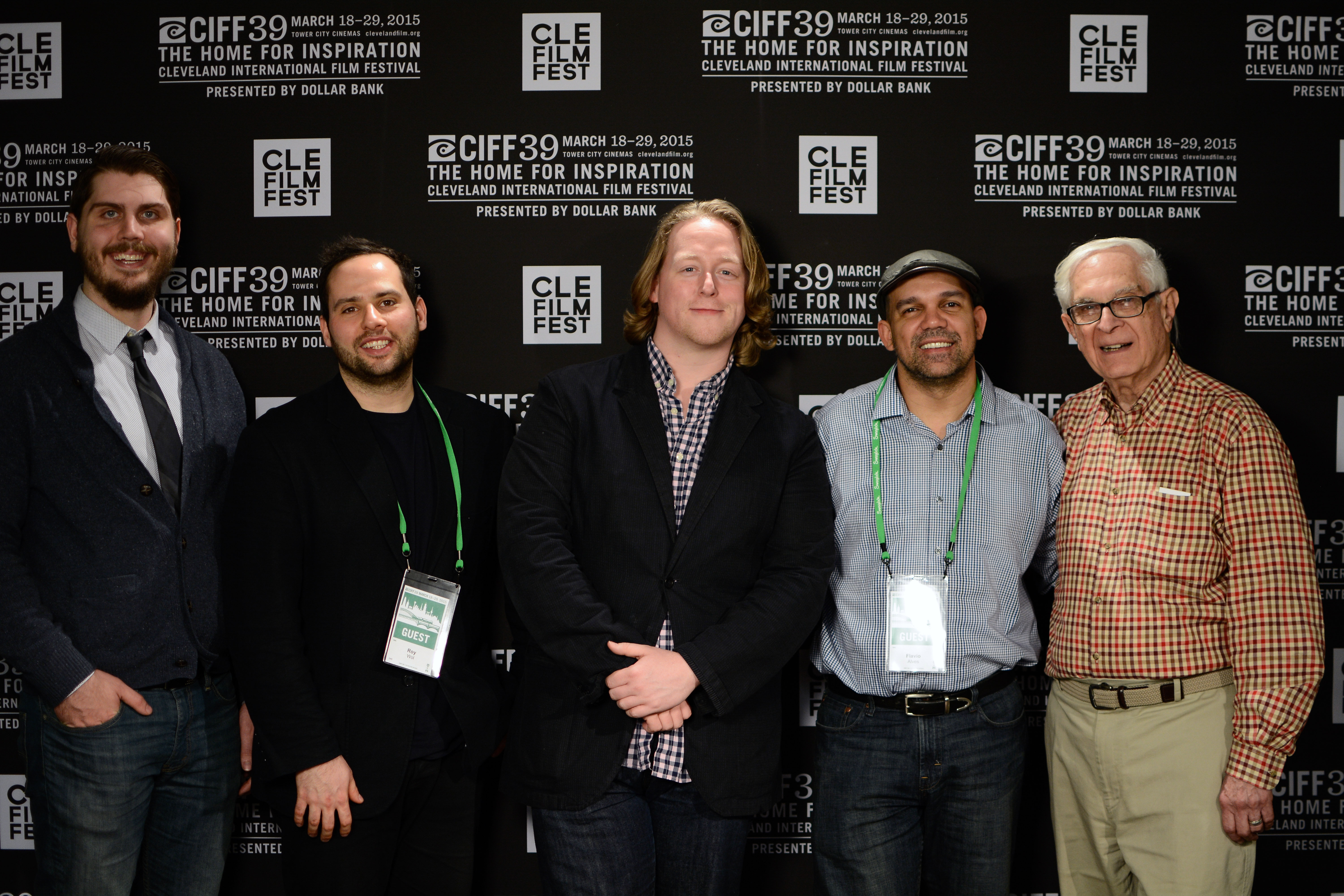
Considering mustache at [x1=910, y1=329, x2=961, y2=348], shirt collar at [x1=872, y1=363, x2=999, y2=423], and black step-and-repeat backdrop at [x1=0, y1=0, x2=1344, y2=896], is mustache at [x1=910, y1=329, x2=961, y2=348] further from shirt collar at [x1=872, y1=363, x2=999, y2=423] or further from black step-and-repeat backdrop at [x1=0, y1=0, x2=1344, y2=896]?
black step-and-repeat backdrop at [x1=0, y1=0, x2=1344, y2=896]

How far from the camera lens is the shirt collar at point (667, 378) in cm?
219

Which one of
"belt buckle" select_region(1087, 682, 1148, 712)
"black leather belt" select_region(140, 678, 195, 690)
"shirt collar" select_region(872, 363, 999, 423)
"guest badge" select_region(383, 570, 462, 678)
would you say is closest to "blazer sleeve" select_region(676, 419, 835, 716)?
"shirt collar" select_region(872, 363, 999, 423)

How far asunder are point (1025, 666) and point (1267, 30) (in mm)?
2292

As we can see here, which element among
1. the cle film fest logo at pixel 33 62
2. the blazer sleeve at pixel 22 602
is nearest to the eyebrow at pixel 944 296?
the blazer sleeve at pixel 22 602

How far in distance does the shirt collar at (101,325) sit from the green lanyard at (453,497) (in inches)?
31.0

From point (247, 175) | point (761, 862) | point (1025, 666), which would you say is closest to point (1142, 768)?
point (1025, 666)

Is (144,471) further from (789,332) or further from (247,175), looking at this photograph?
(789,332)

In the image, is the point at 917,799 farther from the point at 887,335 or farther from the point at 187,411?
the point at 187,411

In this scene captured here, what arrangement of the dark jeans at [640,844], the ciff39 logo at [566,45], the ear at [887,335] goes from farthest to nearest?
the ciff39 logo at [566,45] < the ear at [887,335] < the dark jeans at [640,844]

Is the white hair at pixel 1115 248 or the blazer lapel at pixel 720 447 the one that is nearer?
the blazer lapel at pixel 720 447

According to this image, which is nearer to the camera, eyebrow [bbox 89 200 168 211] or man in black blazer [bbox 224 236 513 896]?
man in black blazer [bbox 224 236 513 896]

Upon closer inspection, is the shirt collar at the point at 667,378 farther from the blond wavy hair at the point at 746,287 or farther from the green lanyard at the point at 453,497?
the green lanyard at the point at 453,497

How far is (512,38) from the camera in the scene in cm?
287

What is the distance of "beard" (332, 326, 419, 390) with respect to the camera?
228 cm
